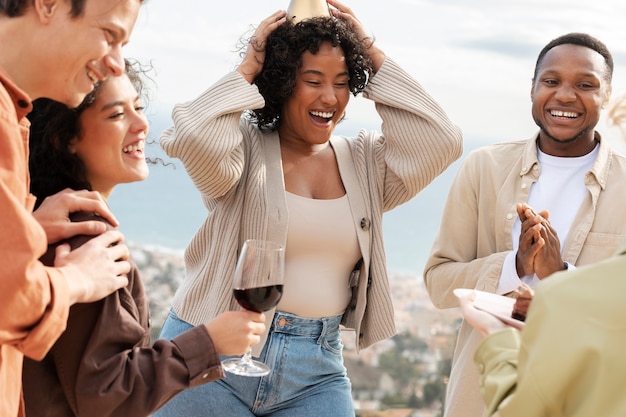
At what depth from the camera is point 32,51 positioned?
1823 millimetres

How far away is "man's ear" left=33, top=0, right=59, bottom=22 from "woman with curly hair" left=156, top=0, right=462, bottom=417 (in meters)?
1.30

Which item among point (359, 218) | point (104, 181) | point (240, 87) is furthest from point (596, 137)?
point (104, 181)

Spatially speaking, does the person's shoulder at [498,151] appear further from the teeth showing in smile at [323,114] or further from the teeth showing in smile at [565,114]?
the teeth showing in smile at [323,114]

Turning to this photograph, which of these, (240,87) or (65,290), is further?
(240,87)

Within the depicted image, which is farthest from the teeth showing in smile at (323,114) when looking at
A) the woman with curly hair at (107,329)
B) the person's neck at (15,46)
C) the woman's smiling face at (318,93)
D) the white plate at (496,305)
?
the person's neck at (15,46)

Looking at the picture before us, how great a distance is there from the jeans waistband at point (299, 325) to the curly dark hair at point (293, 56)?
72 cm

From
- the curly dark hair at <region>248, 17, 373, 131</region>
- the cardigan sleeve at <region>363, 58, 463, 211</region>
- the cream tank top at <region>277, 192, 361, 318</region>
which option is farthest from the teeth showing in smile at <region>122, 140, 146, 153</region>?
the cardigan sleeve at <region>363, 58, 463, 211</region>

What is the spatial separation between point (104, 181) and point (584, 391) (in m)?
1.35

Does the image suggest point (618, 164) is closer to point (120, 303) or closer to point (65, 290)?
A: point (120, 303)

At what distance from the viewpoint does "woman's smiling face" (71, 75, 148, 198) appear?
231 centimetres

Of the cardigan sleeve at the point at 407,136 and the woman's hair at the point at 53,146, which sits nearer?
the woman's hair at the point at 53,146

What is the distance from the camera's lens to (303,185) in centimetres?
326

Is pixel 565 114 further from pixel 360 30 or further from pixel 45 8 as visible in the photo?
pixel 45 8

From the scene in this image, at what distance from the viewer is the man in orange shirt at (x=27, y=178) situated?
1.67 meters
